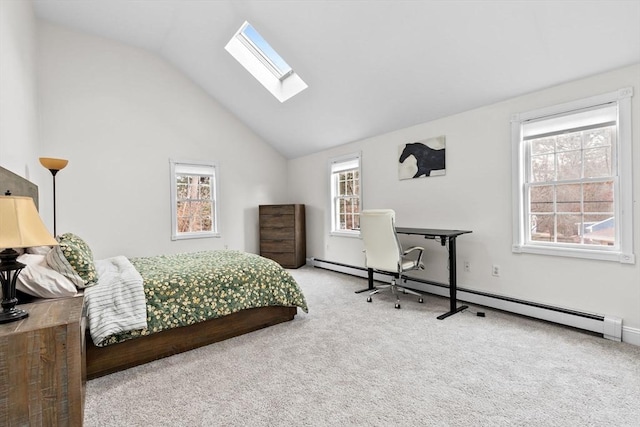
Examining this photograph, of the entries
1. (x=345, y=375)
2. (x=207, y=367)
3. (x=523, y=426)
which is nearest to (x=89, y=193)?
(x=207, y=367)

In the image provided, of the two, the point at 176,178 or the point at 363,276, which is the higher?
the point at 176,178

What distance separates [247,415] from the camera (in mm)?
1717

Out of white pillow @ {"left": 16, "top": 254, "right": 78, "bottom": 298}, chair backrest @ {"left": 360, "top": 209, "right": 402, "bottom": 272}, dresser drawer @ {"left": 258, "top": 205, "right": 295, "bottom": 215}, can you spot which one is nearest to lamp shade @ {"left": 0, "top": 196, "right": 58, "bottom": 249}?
white pillow @ {"left": 16, "top": 254, "right": 78, "bottom": 298}

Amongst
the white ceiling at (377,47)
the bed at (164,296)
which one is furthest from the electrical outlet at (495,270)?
the bed at (164,296)

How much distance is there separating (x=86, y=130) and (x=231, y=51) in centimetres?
234

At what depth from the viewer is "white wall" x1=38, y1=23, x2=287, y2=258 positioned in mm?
4215

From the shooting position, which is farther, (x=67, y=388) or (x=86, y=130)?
(x=86, y=130)

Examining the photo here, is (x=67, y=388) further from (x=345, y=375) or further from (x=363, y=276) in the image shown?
(x=363, y=276)

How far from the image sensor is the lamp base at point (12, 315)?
4.23 ft

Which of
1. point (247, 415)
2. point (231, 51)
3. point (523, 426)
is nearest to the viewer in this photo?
point (523, 426)

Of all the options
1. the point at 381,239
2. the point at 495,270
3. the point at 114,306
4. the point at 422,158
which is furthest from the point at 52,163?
the point at 495,270

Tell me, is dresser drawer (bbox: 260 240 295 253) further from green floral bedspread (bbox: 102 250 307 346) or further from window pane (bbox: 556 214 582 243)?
window pane (bbox: 556 214 582 243)

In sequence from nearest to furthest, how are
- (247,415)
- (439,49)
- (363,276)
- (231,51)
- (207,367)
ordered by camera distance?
(247,415), (207,367), (439,49), (231,51), (363,276)

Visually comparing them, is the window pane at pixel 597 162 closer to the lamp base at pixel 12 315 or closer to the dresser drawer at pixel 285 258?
the lamp base at pixel 12 315
